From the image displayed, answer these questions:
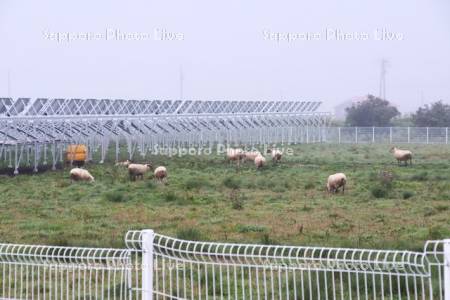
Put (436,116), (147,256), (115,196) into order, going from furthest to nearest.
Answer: (436,116), (115,196), (147,256)

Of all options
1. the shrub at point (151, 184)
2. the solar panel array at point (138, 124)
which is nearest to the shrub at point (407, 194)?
the shrub at point (151, 184)

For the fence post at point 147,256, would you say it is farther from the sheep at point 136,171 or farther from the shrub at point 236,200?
the sheep at point 136,171

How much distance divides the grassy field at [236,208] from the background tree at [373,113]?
50.1 m

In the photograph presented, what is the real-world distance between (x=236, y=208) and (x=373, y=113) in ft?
208

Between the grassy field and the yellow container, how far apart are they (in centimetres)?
413

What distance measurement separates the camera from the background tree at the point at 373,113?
79.9 meters

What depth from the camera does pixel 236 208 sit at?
1792 cm

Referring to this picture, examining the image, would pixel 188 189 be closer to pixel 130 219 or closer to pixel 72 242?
pixel 130 219

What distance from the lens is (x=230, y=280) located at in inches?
360

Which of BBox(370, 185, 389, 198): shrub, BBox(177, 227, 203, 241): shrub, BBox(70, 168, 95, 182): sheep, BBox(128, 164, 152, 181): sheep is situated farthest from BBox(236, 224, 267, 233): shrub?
BBox(128, 164, 152, 181): sheep

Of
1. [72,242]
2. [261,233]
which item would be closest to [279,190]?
[261,233]

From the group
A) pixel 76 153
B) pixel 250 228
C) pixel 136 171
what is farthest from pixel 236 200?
pixel 76 153

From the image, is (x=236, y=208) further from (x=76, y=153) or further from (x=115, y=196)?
(x=76, y=153)

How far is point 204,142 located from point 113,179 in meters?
29.3
